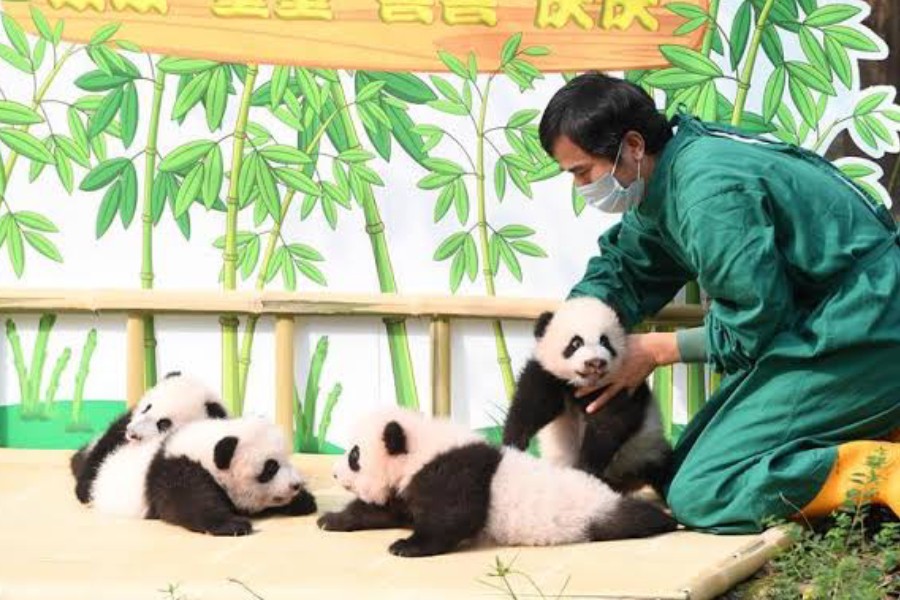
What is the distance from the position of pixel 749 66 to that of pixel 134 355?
2.47m

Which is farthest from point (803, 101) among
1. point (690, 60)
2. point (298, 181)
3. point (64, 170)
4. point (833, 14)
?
point (64, 170)

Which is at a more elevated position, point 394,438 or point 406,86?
point 406,86

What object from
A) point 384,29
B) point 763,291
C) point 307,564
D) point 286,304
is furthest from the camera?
point 286,304

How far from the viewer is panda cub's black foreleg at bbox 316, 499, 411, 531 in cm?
501

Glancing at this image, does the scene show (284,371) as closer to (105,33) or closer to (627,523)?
(105,33)

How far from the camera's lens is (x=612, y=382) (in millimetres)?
Result: 5219

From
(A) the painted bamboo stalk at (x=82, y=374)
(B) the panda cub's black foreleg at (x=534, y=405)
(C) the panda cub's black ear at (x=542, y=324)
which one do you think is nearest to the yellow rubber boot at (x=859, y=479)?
(B) the panda cub's black foreleg at (x=534, y=405)

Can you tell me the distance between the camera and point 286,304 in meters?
6.14

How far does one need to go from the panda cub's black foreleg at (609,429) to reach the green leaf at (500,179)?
1.14m

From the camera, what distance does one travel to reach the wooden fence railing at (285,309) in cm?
607

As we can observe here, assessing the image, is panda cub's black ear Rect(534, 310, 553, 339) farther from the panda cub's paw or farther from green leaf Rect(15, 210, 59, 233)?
green leaf Rect(15, 210, 59, 233)

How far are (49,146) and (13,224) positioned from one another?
323 mm

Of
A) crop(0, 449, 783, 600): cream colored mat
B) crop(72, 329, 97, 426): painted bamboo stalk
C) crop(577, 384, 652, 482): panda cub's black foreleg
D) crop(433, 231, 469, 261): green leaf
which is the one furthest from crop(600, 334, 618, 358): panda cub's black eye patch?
crop(72, 329, 97, 426): painted bamboo stalk

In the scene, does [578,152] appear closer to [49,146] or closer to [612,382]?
[612,382]
